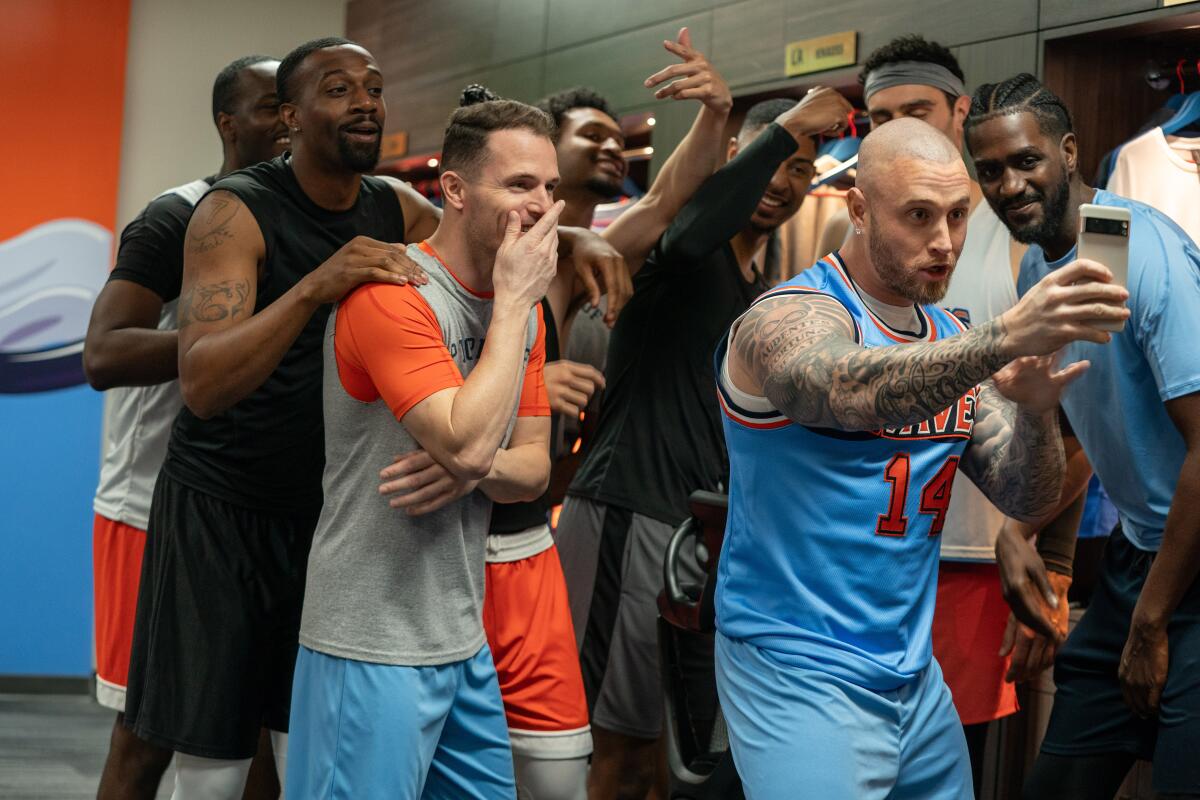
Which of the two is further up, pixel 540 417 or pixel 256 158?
pixel 256 158

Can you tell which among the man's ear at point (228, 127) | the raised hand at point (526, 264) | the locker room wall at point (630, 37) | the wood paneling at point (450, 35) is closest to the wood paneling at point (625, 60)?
the locker room wall at point (630, 37)

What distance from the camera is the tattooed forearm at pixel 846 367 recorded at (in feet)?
5.24

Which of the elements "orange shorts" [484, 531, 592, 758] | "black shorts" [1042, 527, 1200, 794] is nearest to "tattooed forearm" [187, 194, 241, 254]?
"orange shorts" [484, 531, 592, 758]

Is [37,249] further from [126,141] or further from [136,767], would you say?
[136,767]

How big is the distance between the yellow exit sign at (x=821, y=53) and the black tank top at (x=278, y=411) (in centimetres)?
185

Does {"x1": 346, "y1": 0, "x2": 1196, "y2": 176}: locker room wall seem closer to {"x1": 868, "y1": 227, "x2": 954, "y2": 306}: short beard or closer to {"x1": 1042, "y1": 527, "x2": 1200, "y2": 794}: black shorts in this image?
{"x1": 1042, "y1": 527, "x2": 1200, "y2": 794}: black shorts

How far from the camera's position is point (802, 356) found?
173 cm

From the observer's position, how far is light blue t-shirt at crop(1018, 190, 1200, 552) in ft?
7.06

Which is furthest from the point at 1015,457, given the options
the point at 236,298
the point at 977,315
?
the point at 236,298

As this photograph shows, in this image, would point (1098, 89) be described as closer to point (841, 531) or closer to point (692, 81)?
point (692, 81)

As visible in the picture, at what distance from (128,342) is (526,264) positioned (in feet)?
3.44

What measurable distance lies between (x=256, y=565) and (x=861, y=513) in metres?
1.21

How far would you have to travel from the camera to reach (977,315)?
106 inches

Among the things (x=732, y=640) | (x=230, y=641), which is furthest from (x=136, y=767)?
(x=732, y=640)
